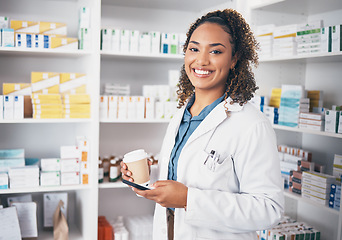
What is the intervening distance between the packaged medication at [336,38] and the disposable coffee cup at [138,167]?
1.51m

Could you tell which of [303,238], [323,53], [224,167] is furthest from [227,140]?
[303,238]

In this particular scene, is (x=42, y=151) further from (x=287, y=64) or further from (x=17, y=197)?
(x=287, y=64)

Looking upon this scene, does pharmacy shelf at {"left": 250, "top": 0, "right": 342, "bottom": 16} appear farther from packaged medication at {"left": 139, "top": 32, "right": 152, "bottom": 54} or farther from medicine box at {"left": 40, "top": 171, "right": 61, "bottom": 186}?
medicine box at {"left": 40, "top": 171, "right": 61, "bottom": 186}

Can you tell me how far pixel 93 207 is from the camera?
278 centimetres

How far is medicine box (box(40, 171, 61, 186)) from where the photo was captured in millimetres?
2713

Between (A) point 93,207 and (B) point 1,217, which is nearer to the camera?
(B) point 1,217

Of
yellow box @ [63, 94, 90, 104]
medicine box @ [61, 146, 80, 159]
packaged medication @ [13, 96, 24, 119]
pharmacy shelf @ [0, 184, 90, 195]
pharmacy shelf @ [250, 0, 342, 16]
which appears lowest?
pharmacy shelf @ [0, 184, 90, 195]

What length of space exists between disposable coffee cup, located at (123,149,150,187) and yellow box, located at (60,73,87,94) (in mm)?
1405

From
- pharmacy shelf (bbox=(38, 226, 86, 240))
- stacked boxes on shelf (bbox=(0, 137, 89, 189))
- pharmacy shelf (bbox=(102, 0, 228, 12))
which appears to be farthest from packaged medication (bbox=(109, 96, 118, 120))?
pharmacy shelf (bbox=(38, 226, 86, 240))

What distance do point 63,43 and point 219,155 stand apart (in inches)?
68.2

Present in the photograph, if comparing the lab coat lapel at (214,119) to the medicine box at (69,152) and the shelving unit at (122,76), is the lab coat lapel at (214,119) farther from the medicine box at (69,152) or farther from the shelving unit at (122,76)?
the medicine box at (69,152)

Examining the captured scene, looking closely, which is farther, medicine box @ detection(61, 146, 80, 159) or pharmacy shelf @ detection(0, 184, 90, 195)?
medicine box @ detection(61, 146, 80, 159)

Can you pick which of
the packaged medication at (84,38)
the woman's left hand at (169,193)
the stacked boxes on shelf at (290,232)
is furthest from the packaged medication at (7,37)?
the stacked boxes on shelf at (290,232)

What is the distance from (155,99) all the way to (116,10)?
2.97 ft
